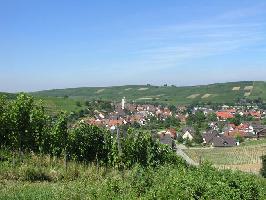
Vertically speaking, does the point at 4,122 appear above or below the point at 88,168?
above

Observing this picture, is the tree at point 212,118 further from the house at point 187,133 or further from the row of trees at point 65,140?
the row of trees at point 65,140

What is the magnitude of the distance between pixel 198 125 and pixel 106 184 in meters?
144

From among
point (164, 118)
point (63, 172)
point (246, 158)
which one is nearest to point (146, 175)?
point (63, 172)

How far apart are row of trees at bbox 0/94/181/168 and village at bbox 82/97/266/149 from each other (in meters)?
74.1

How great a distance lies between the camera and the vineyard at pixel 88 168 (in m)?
15.1

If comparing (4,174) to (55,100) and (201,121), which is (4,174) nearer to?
(55,100)

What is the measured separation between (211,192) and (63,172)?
8150mm

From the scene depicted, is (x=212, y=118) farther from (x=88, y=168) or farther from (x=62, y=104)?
(x=88, y=168)

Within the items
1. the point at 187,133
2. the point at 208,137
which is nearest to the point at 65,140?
the point at 208,137

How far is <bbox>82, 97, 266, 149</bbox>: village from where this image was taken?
124312 millimetres

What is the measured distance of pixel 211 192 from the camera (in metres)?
15.3

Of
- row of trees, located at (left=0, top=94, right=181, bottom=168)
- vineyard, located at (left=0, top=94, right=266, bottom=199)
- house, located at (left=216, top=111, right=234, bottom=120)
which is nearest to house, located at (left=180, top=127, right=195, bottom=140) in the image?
house, located at (left=216, top=111, right=234, bottom=120)

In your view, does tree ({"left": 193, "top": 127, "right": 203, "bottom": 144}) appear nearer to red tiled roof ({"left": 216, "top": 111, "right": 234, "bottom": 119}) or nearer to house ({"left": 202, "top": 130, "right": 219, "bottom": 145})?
house ({"left": 202, "top": 130, "right": 219, "bottom": 145})

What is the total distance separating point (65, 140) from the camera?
83.3 feet
